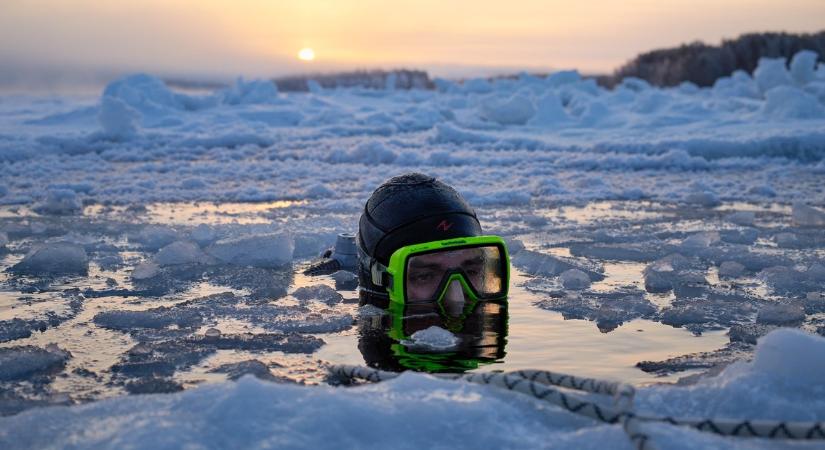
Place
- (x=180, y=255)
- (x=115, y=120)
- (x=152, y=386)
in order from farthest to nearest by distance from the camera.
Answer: (x=115, y=120)
(x=180, y=255)
(x=152, y=386)

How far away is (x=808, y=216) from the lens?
720 cm

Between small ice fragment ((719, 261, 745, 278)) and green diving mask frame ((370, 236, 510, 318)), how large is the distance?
160 centimetres

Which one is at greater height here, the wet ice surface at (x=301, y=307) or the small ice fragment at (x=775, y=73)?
the small ice fragment at (x=775, y=73)

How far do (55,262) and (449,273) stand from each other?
237cm

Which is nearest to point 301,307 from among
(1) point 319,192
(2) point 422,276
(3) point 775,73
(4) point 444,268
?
(2) point 422,276

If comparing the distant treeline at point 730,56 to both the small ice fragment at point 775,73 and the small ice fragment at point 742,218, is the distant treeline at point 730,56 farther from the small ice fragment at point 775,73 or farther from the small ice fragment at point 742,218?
the small ice fragment at point 742,218

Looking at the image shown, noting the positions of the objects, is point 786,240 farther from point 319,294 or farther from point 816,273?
point 319,294

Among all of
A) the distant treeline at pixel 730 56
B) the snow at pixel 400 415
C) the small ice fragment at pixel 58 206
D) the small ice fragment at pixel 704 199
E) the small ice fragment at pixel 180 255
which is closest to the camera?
the snow at pixel 400 415

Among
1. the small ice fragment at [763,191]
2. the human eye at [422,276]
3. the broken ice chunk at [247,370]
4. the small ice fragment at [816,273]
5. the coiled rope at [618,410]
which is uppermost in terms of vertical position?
the coiled rope at [618,410]

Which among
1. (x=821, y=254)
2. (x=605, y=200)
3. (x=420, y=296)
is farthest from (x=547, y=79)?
(x=420, y=296)

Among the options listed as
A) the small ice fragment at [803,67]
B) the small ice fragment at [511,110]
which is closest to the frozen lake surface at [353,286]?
the small ice fragment at [511,110]

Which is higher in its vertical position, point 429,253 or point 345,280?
point 429,253

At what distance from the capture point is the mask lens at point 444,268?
414cm

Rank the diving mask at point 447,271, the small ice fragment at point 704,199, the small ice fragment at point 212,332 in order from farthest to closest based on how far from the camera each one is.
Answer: the small ice fragment at point 704,199
the diving mask at point 447,271
the small ice fragment at point 212,332
